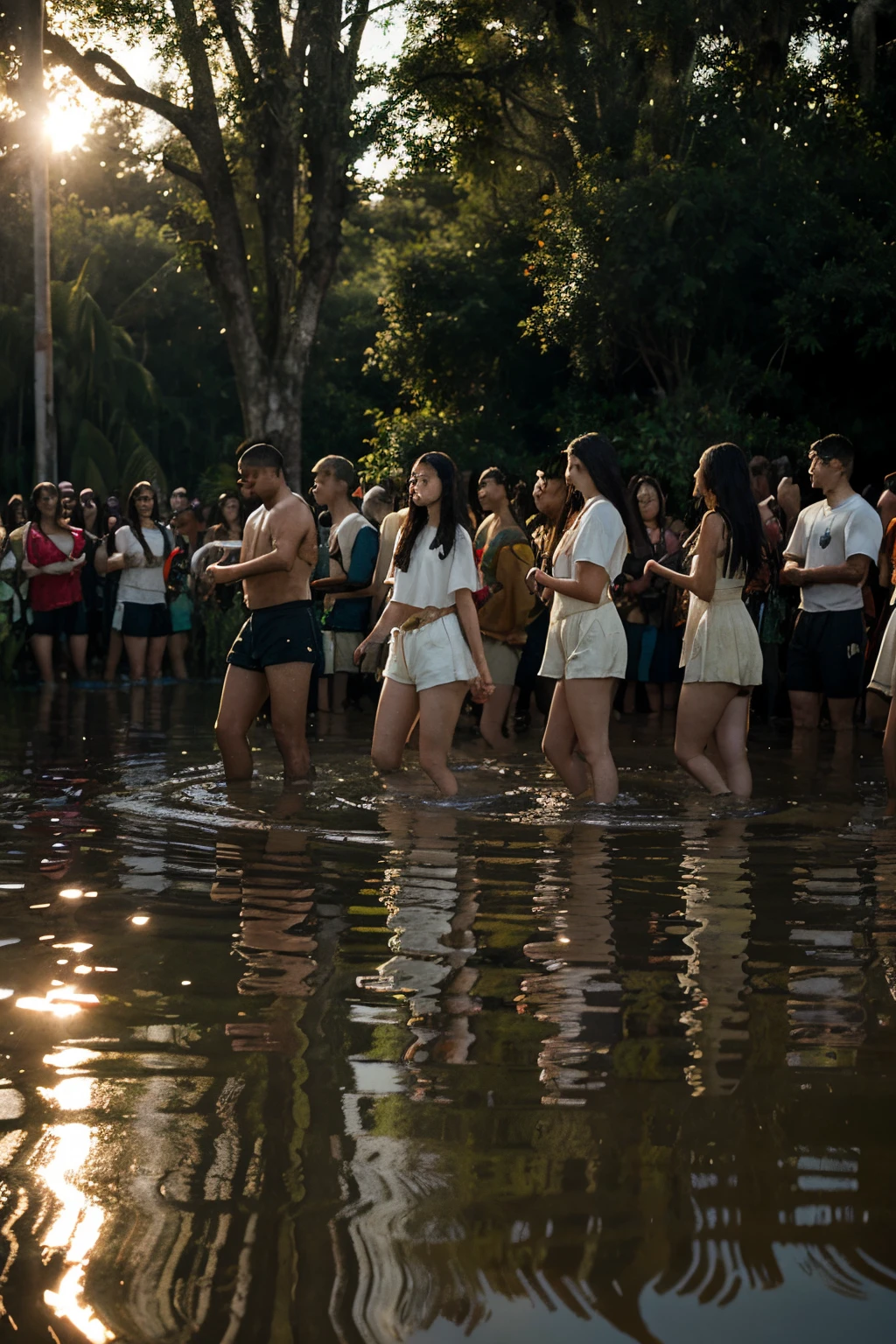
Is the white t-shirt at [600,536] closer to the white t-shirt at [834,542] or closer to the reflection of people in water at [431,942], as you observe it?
the reflection of people in water at [431,942]

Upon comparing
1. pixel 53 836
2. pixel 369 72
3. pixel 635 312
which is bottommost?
pixel 53 836

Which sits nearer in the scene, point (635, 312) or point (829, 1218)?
point (829, 1218)

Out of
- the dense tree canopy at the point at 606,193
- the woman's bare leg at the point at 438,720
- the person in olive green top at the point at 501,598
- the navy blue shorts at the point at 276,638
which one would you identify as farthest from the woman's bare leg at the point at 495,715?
the dense tree canopy at the point at 606,193

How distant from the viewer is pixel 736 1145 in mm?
3533

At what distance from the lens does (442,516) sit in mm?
8438

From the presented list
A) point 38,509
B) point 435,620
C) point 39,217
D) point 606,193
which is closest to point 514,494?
point 435,620

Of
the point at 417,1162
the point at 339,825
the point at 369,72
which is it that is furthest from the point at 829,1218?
the point at 369,72

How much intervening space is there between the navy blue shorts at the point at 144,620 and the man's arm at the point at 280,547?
25.5 feet

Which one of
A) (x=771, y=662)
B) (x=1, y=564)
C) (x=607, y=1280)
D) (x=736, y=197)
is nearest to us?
(x=607, y=1280)

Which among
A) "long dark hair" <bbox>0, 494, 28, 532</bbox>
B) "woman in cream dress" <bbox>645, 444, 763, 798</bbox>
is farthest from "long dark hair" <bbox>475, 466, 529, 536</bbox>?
"long dark hair" <bbox>0, 494, 28, 532</bbox>

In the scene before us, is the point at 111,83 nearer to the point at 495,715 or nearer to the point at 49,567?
the point at 49,567

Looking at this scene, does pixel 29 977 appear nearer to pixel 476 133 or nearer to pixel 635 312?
pixel 635 312

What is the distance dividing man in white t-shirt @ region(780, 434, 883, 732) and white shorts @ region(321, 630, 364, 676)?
3.97 m

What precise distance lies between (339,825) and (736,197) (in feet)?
51.9
